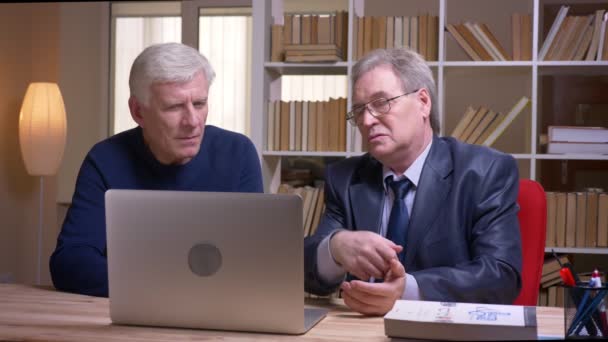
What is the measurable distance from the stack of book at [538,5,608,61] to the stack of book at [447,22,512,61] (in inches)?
7.6

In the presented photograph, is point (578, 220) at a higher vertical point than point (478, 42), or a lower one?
lower

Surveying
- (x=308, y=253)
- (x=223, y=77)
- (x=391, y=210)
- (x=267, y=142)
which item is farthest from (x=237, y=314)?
(x=223, y=77)

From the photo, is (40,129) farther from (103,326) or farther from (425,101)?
(103,326)

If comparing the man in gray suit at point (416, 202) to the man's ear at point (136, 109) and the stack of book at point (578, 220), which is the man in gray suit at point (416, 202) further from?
the stack of book at point (578, 220)

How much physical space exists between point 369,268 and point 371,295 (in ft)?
0.38

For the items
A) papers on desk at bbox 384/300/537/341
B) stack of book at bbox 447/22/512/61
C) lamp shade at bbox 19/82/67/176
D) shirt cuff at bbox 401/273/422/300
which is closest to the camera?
papers on desk at bbox 384/300/537/341

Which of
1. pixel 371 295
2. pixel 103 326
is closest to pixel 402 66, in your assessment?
pixel 371 295

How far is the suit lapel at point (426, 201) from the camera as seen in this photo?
81.7 inches

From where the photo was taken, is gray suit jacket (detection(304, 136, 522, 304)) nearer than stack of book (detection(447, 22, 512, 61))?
Yes

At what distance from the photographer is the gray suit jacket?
6.22 ft

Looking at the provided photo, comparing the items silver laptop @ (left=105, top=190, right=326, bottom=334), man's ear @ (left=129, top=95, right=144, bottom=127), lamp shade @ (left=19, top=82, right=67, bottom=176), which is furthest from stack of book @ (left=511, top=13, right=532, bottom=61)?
lamp shade @ (left=19, top=82, right=67, bottom=176)

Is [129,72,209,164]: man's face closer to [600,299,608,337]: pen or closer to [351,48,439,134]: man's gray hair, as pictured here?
[351,48,439,134]: man's gray hair

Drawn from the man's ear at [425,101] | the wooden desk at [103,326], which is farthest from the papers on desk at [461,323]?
the man's ear at [425,101]

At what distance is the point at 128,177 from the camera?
2312 millimetres
